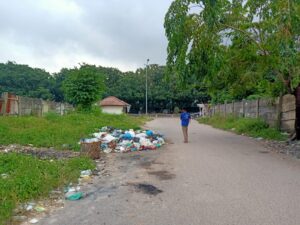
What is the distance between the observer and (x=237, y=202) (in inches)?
228

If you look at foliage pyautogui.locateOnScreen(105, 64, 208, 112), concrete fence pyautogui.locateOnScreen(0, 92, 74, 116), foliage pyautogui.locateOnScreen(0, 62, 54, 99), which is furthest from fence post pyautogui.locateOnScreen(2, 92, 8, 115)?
foliage pyautogui.locateOnScreen(0, 62, 54, 99)

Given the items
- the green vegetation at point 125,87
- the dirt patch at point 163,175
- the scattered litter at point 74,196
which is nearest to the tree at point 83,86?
the dirt patch at point 163,175

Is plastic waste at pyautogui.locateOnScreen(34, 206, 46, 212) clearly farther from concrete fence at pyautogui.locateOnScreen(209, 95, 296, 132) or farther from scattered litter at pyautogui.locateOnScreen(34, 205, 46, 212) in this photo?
concrete fence at pyautogui.locateOnScreen(209, 95, 296, 132)

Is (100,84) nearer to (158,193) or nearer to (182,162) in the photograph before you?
(182,162)

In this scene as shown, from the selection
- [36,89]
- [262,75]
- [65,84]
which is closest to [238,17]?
[262,75]

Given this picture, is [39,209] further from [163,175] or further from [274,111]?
[274,111]

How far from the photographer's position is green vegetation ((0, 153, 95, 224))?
18.9 feet

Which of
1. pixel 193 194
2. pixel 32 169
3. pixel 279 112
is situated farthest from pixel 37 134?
pixel 279 112

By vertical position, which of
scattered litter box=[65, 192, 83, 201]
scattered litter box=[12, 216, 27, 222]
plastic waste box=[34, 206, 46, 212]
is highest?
scattered litter box=[65, 192, 83, 201]

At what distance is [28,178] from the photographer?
263 inches

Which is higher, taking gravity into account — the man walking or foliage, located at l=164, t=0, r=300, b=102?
foliage, located at l=164, t=0, r=300, b=102

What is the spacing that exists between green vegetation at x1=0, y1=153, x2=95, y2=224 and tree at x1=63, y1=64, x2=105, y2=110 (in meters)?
16.1

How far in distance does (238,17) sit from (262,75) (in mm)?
2698

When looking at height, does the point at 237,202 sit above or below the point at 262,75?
below
